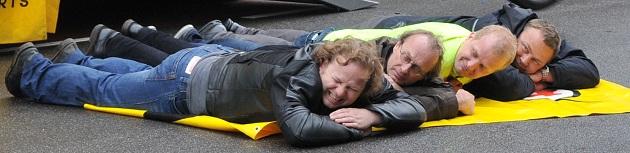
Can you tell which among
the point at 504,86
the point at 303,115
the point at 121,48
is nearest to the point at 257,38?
the point at 121,48

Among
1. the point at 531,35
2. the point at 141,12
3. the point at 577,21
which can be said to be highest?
the point at 531,35

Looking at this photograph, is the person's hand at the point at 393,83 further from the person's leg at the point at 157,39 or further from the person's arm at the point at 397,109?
the person's leg at the point at 157,39

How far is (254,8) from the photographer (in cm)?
871

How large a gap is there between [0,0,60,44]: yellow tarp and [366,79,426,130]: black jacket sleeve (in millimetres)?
2867

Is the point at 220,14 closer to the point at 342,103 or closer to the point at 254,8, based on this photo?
the point at 254,8

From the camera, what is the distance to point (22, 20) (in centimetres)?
626

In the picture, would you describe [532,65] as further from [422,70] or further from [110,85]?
[110,85]

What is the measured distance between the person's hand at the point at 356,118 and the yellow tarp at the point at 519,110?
28 cm

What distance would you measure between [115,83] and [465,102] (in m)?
1.50

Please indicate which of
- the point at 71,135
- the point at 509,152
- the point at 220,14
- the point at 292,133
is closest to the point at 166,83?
the point at 71,135

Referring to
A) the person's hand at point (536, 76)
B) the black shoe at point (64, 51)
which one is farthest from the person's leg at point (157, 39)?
the person's hand at point (536, 76)

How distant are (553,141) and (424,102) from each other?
0.53 metres

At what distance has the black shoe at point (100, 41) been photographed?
531 centimetres

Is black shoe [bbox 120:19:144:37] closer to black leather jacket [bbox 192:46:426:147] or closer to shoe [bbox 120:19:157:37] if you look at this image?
shoe [bbox 120:19:157:37]
